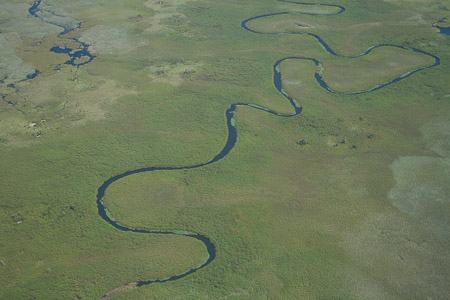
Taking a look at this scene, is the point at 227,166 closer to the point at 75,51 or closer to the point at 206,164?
the point at 206,164

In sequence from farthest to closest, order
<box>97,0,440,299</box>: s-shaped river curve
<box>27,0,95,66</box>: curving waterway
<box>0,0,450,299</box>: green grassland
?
<box>27,0,95,66</box>: curving waterway, <box>97,0,440,299</box>: s-shaped river curve, <box>0,0,450,299</box>: green grassland

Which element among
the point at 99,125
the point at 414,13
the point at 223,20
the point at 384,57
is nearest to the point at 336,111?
the point at 384,57

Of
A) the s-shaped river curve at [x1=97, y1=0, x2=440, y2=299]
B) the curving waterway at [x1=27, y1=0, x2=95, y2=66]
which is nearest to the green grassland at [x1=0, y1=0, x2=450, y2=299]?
the s-shaped river curve at [x1=97, y1=0, x2=440, y2=299]

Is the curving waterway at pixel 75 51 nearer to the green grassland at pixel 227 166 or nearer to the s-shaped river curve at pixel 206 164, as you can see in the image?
the green grassland at pixel 227 166

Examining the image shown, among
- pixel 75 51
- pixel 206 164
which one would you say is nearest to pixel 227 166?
pixel 206 164

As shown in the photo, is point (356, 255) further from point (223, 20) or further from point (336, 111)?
point (223, 20)

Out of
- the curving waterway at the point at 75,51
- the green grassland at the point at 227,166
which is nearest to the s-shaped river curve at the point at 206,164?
the green grassland at the point at 227,166

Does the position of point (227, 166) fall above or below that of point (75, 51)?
below

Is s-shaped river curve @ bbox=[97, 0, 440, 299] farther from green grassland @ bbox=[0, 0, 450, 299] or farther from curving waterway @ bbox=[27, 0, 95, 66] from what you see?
curving waterway @ bbox=[27, 0, 95, 66]
